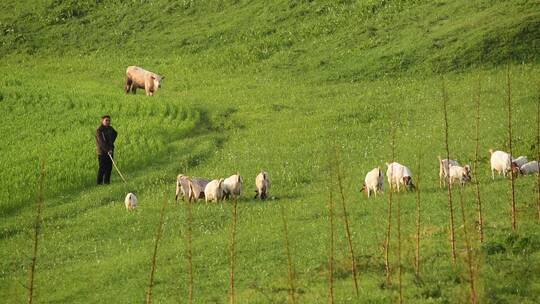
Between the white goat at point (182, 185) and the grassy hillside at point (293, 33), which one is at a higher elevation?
the grassy hillside at point (293, 33)

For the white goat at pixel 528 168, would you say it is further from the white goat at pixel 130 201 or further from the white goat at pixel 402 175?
the white goat at pixel 130 201


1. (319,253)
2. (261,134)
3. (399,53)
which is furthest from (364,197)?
(399,53)

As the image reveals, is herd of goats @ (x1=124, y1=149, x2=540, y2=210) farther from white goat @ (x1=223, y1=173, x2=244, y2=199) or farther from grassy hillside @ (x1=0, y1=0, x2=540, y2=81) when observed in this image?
grassy hillside @ (x1=0, y1=0, x2=540, y2=81)

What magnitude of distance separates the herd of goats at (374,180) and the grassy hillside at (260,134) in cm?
45

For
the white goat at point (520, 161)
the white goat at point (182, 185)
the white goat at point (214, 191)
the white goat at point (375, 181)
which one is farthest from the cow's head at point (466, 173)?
the white goat at point (182, 185)

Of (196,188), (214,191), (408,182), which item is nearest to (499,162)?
(408,182)

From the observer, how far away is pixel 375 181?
28.5 meters

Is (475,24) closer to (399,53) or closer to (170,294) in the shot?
(399,53)

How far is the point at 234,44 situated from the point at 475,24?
472 inches

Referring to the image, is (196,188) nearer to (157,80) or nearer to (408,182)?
(408,182)

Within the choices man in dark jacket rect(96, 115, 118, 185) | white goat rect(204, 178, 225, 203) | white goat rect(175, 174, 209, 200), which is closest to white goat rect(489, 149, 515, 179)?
white goat rect(204, 178, 225, 203)

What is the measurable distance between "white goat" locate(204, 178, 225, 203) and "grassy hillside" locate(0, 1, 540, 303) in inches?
12.3

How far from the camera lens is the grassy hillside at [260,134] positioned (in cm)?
2200

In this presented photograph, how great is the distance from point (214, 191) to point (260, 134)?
9.83 meters
